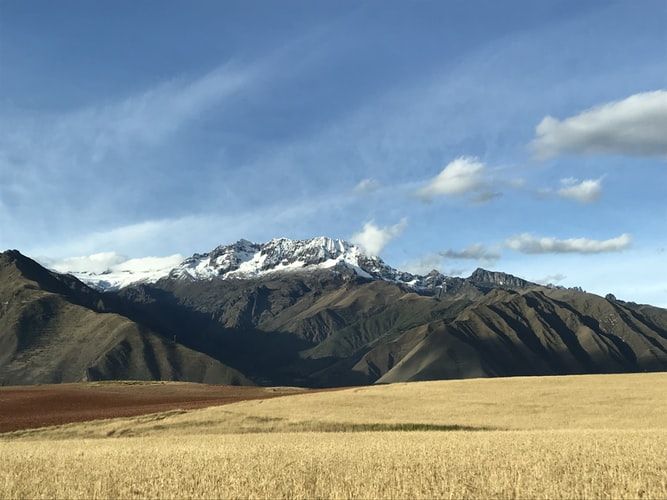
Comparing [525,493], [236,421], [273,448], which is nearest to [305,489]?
[525,493]

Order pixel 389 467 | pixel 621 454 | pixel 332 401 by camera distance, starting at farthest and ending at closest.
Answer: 1. pixel 332 401
2. pixel 621 454
3. pixel 389 467

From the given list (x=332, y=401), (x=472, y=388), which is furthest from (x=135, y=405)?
(x=472, y=388)

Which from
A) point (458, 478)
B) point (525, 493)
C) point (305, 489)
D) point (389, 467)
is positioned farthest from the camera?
point (389, 467)

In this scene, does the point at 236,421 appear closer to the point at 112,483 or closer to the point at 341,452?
the point at 341,452

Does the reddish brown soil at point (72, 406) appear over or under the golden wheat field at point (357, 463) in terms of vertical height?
Answer: over

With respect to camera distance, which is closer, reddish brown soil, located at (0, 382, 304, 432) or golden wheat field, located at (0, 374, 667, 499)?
golden wheat field, located at (0, 374, 667, 499)

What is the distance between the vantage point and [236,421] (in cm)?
5856

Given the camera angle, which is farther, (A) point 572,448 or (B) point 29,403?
(B) point 29,403

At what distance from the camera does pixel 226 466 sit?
26.0 m

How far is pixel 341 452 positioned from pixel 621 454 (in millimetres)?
12268

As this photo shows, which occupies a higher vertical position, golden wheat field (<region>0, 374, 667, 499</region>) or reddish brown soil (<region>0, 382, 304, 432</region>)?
reddish brown soil (<region>0, 382, 304, 432</region>)

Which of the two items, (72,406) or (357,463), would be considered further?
(72,406)

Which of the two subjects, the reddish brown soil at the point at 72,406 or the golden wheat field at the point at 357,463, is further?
the reddish brown soil at the point at 72,406

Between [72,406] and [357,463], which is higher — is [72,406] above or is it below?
above
